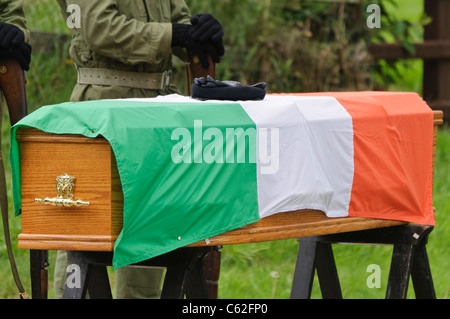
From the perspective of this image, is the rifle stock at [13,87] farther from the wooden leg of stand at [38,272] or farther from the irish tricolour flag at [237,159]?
the irish tricolour flag at [237,159]

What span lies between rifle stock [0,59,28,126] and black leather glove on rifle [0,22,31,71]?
1.3 inches

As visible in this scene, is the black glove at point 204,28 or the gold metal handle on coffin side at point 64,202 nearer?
the gold metal handle on coffin side at point 64,202

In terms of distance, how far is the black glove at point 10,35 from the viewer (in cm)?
336

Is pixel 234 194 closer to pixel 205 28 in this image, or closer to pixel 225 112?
pixel 225 112

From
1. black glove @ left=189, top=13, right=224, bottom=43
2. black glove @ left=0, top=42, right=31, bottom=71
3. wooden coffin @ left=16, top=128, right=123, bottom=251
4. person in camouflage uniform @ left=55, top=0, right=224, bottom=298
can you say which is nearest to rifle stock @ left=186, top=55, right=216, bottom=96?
person in camouflage uniform @ left=55, top=0, right=224, bottom=298

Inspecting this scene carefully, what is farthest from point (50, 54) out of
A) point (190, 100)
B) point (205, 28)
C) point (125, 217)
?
point (125, 217)

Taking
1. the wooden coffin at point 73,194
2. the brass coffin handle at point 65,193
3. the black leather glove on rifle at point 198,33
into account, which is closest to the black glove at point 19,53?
the black leather glove on rifle at point 198,33

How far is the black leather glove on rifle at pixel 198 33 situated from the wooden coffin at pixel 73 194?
1.04 meters

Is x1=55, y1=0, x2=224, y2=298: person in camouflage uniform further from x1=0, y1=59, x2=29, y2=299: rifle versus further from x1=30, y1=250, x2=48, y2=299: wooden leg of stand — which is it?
x1=0, y1=59, x2=29, y2=299: rifle

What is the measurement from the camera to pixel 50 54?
669 cm

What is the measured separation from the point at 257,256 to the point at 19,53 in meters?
2.71

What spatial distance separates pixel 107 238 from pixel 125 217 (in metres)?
0.11

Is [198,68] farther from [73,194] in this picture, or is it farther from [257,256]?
[257,256]

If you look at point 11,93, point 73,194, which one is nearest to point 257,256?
point 11,93
